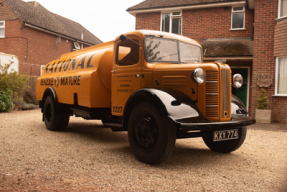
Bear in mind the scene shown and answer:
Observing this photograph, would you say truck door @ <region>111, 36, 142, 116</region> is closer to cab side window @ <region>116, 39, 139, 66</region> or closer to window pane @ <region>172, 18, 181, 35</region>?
cab side window @ <region>116, 39, 139, 66</region>

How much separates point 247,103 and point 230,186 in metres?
10.2

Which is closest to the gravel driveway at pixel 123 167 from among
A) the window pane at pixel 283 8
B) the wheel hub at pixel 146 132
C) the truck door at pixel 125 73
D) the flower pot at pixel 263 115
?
the wheel hub at pixel 146 132

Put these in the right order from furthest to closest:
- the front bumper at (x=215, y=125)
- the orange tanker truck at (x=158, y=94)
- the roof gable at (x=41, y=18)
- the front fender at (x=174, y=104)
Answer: the roof gable at (x=41, y=18), the orange tanker truck at (x=158, y=94), the front fender at (x=174, y=104), the front bumper at (x=215, y=125)

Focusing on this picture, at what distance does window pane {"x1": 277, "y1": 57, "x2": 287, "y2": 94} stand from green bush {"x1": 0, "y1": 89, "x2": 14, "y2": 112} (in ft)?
38.6

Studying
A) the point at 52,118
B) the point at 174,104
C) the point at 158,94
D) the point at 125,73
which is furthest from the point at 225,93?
the point at 52,118

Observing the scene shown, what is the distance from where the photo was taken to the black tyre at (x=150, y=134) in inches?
149

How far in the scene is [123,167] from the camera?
3.96m

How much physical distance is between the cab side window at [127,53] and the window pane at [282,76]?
25.9 feet

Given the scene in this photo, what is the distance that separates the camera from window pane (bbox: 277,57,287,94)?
33.9ft

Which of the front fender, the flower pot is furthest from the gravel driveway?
the flower pot

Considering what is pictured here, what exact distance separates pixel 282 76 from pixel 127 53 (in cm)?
793

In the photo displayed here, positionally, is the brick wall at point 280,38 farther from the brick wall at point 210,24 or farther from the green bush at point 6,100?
the green bush at point 6,100

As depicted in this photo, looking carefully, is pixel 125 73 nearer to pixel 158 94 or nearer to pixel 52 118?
pixel 158 94

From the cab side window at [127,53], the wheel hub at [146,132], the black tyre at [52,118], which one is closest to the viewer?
the wheel hub at [146,132]
